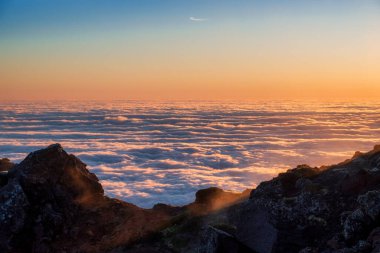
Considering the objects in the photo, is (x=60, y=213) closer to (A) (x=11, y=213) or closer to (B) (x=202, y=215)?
(A) (x=11, y=213)

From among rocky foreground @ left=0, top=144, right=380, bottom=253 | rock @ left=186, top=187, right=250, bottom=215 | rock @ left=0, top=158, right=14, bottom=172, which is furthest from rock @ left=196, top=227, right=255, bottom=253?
rock @ left=0, top=158, right=14, bottom=172

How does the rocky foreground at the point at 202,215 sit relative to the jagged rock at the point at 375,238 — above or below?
below

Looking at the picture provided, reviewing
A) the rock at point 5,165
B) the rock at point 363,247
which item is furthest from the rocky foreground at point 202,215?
the rock at point 5,165

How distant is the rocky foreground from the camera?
1506cm

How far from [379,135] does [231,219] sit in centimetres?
11019

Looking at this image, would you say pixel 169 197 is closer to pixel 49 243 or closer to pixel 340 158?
pixel 49 243

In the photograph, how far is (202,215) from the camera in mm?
21500

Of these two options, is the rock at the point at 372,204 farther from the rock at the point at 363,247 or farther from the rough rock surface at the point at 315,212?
the rock at the point at 363,247

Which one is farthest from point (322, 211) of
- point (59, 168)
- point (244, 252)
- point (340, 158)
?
point (340, 158)

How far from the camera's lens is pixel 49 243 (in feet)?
68.7

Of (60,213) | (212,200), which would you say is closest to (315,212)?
(212,200)

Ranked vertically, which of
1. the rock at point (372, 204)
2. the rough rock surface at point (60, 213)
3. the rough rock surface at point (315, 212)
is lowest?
the rough rock surface at point (60, 213)

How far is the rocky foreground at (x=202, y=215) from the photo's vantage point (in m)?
15.1

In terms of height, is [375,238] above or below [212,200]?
above
